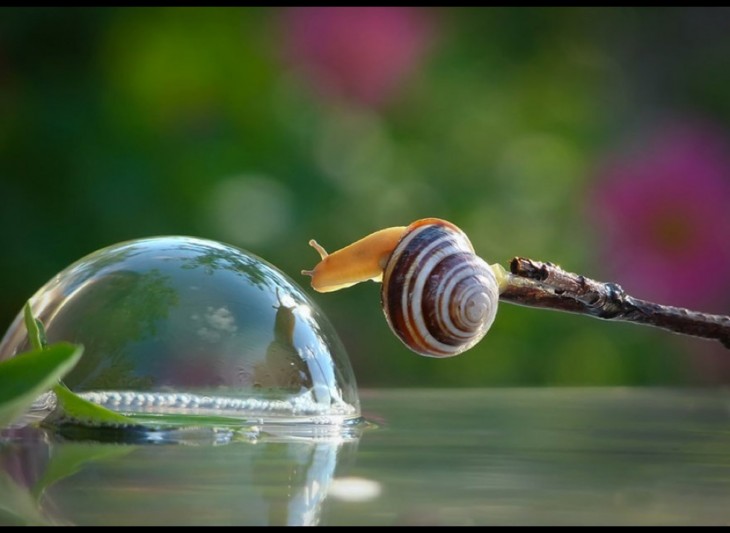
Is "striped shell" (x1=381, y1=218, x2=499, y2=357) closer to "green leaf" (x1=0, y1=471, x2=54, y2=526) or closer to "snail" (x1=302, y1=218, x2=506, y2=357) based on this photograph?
"snail" (x1=302, y1=218, x2=506, y2=357)

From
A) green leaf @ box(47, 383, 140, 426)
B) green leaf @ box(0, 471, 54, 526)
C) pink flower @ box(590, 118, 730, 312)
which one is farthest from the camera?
pink flower @ box(590, 118, 730, 312)

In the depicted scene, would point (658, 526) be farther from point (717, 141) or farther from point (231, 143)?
point (717, 141)

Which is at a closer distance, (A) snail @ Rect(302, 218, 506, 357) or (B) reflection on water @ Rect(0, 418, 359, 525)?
(B) reflection on water @ Rect(0, 418, 359, 525)

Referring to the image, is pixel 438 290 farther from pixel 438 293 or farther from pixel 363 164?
pixel 363 164

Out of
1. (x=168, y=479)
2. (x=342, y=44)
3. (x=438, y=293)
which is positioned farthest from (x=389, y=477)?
(x=342, y=44)

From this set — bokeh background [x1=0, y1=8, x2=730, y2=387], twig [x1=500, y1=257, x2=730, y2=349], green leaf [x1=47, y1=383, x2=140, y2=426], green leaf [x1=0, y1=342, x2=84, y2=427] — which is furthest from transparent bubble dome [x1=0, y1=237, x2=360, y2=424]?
bokeh background [x1=0, y1=8, x2=730, y2=387]

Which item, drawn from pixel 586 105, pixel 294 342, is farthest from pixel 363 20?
pixel 294 342
